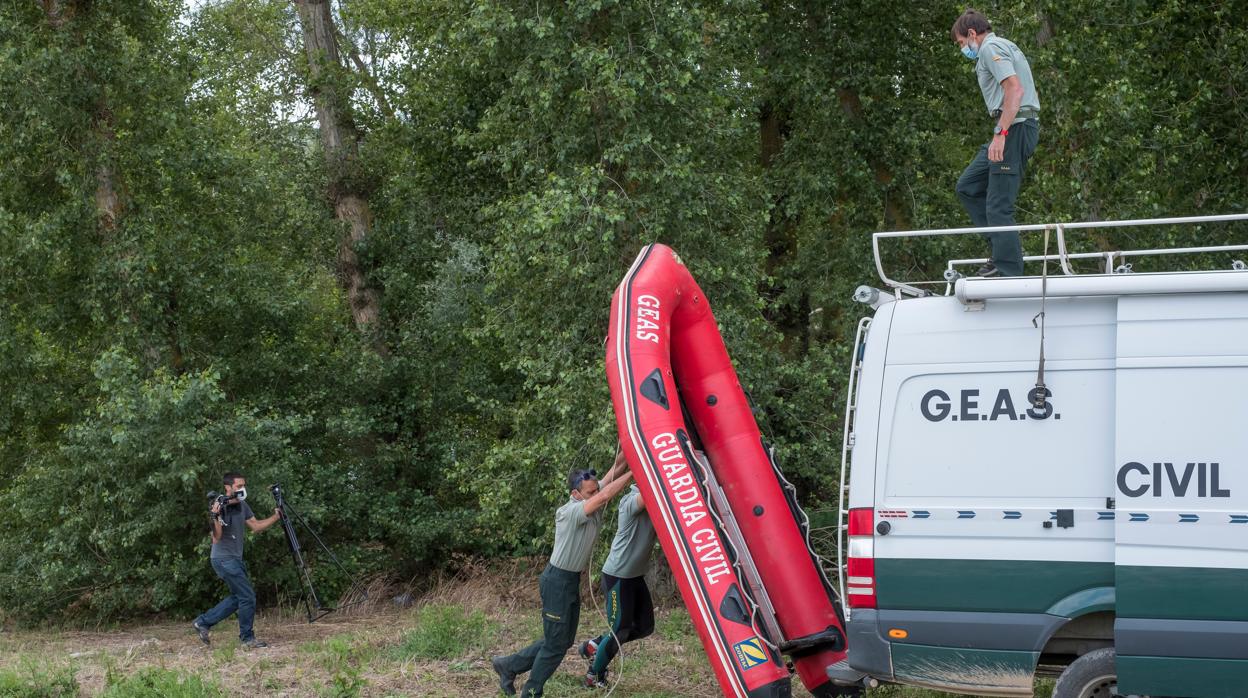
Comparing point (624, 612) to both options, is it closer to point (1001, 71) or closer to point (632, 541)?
point (632, 541)

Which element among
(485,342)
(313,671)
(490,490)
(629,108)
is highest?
(629,108)

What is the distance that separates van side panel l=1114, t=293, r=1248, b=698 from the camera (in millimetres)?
5816

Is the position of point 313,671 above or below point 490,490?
below

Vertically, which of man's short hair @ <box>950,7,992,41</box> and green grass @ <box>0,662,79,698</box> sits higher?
man's short hair @ <box>950,7,992,41</box>

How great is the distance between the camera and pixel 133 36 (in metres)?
16.0

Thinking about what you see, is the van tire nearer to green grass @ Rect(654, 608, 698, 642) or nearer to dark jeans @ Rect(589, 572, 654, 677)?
dark jeans @ Rect(589, 572, 654, 677)

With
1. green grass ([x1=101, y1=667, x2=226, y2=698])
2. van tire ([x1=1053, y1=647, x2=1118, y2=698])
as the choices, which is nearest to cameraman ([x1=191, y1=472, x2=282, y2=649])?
green grass ([x1=101, y1=667, x2=226, y2=698])

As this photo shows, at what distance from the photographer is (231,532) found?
12484mm

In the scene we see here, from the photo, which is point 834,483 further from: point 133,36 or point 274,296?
point 133,36

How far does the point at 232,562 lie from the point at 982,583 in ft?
27.3

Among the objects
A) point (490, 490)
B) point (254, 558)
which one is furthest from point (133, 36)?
point (490, 490)

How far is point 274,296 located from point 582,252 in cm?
625

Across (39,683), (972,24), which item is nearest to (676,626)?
(39,683)

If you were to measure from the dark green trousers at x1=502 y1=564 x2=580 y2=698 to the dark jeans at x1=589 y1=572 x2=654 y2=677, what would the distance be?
17.0 inches
